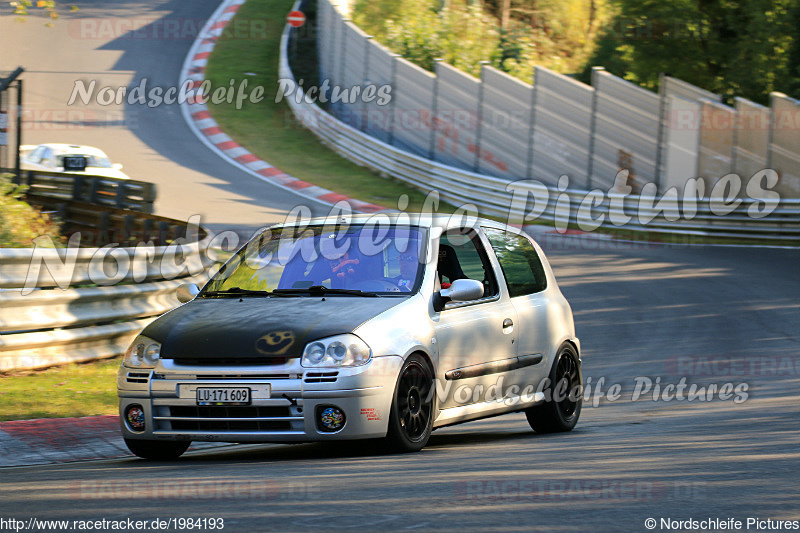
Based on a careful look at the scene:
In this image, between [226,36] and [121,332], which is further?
[226,36]

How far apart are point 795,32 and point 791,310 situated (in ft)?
47.1

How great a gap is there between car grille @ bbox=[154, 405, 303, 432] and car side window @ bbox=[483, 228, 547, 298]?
2.43 metres

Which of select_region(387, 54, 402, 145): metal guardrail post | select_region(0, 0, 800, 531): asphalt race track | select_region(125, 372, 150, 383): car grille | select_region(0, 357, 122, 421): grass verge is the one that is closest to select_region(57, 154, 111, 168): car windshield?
select_region(387, 54, 402, 145): metal guardrail post

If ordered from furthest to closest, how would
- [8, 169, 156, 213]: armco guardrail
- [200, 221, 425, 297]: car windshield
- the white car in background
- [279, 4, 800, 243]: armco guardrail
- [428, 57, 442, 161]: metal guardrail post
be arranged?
1. [428, 57, 442, 161]: metal guardrail post
2. the white car in background
3. [279, 4, 800, 243]: armco guardrail
4. [8, 169, 156, 213]: armco guardrail
5. [200, 221, 425, 297]: car windshield

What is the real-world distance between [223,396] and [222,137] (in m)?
26.4

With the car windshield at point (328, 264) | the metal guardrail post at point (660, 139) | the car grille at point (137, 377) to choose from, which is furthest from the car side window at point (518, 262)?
the metal guardrail post at point (660, 139)

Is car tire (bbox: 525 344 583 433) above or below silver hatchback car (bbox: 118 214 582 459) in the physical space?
below

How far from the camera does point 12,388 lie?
9.72 metres

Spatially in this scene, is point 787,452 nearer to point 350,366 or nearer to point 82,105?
point 350,366

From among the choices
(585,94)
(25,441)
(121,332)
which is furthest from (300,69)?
(25,441)

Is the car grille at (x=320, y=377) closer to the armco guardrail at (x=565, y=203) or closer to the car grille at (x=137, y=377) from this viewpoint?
the car grille at (x=137, y=377)

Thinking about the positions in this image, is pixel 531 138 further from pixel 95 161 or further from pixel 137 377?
pixel 137 377

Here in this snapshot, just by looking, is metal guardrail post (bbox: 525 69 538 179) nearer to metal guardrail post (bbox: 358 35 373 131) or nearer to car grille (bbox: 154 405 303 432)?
metal guardrail post (bbox: 358 35 373 131)

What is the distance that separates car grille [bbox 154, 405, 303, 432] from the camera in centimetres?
683
